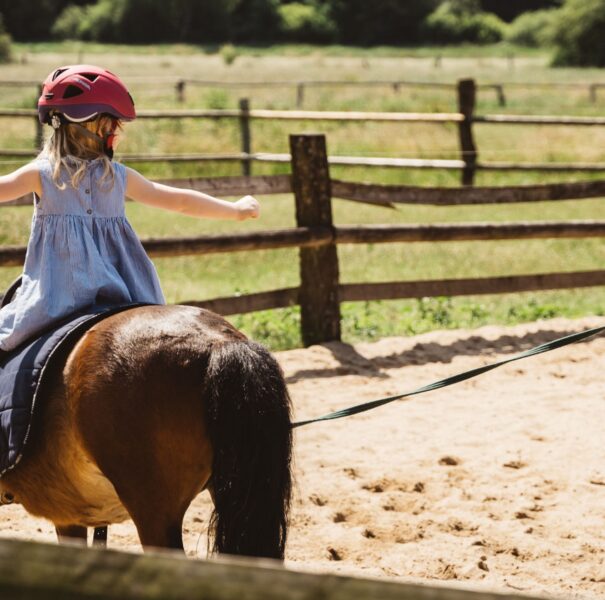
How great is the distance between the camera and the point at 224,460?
223 cm

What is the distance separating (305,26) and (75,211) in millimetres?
72658

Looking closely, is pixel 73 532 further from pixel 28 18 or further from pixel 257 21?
pixel 257 21

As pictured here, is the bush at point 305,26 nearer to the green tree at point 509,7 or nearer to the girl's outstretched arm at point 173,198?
the green tree at point 509,7

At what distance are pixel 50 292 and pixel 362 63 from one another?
4845 centimetres

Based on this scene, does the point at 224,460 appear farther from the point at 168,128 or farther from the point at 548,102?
the point at 548,102

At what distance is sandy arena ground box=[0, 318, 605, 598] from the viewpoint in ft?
11.9

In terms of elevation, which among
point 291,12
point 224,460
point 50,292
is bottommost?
point 224,460

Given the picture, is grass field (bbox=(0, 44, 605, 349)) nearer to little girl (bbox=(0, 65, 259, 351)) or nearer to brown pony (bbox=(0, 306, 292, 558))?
little girl (bbox=(0, 65, 259, 351))

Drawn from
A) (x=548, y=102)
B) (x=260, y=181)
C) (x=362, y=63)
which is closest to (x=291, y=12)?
(x=362, y=63)

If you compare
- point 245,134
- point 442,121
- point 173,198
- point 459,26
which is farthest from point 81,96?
point 459,26

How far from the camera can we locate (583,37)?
55656 millimetres

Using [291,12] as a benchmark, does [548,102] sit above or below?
below

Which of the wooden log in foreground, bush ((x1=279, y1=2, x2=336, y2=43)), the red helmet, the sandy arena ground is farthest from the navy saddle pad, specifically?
bush ((x1=279, y1=2, x2=336, y2=43))

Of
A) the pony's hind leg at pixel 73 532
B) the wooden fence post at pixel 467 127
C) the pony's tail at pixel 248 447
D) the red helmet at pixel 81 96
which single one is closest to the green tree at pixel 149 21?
the wooden fence post at pixel 467 127
